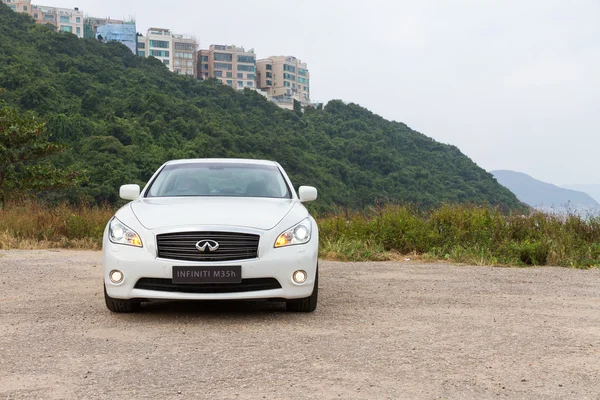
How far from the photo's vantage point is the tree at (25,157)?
79.7ft

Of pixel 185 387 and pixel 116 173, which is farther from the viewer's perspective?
pixel 116 173

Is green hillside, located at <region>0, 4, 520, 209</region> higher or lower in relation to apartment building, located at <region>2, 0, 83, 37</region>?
lower

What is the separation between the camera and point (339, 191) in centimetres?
6600

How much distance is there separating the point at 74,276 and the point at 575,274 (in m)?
7.03

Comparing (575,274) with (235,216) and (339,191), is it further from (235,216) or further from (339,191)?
(339,191)

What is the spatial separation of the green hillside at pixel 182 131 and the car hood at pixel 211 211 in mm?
32255

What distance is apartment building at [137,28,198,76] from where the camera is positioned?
15488cm

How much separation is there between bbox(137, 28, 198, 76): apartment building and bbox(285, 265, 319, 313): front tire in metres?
151

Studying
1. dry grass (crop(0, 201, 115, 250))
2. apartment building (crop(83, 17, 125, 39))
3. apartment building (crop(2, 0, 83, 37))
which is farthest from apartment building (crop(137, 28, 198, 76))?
dry grass (crop(0, 201, 115, 250))

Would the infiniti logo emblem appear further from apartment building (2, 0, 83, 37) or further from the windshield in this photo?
apartment building (2, 0, 83, 37)

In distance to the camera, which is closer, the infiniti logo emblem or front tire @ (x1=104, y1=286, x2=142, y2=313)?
the infiniti logo emblem

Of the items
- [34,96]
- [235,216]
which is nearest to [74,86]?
[34,96]

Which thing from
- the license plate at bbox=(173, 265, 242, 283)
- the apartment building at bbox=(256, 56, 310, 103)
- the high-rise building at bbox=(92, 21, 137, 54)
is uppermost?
the high-rise building at bbox=(92, 21, 137, 54)

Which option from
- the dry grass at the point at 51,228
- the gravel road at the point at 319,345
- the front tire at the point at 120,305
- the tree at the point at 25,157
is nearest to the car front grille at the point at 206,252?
the gravel road at the point at 319,345
